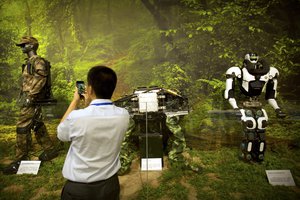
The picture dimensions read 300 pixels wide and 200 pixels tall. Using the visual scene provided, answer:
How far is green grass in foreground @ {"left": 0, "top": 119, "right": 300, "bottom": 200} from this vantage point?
2469mm

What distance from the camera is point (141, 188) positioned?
2.61 meters

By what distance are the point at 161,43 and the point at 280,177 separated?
2.85 metres

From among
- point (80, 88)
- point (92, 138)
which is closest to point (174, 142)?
point (80, 88)

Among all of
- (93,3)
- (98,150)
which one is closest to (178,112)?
(98,150)

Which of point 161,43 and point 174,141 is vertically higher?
point 161,43

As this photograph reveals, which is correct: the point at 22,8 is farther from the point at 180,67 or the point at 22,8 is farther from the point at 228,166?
the point at 228,166

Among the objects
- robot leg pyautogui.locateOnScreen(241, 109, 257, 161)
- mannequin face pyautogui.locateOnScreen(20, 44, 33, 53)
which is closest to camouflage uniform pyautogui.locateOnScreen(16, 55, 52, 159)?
mannequin face pyautogui.locateOnScreen(20, 44, 33, 53)

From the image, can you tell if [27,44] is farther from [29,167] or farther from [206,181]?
[206,181]

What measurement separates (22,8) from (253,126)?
177 inches

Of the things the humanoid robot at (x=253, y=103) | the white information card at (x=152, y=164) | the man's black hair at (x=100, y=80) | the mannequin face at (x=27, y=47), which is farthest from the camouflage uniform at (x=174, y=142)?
the mannequin face at (x=27, y=47)

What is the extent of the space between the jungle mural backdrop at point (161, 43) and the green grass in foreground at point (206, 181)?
0.76 m

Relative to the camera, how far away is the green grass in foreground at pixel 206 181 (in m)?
2.47

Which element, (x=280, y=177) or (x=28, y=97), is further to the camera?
(x=28, y=97)

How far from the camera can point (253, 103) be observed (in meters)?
3.01
